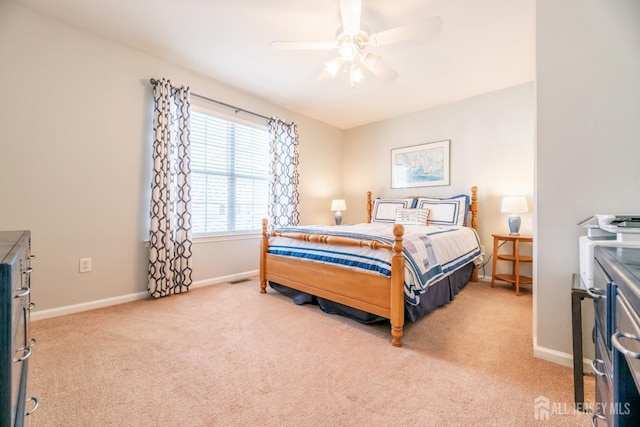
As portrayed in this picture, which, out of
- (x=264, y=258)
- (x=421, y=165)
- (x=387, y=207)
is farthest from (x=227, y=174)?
(x=421, y=165)

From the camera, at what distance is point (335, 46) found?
6.75 feet

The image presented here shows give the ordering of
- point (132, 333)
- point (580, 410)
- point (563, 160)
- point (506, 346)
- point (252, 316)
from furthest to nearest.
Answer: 1. point (252, 316)
2. point (132, 333)
3. point (506, 346)
4. point (563, 160)
5. point (580, 410)

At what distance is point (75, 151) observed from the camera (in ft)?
7.65

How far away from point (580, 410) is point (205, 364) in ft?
6.37

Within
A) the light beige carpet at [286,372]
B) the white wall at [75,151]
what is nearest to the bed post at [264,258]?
the light beige carpet at [286,372]

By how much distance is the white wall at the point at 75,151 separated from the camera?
2.08 meters

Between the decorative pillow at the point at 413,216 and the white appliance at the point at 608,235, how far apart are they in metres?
2.23

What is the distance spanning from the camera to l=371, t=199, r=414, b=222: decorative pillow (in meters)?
4.00

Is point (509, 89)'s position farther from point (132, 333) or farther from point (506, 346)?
point (132, 333)

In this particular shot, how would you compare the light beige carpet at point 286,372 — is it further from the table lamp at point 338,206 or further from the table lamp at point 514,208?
the table lamp at point 338,206

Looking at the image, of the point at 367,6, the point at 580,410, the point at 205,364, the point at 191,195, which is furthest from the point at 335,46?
the point at 580,410

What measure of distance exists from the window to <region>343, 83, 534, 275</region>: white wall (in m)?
2.14

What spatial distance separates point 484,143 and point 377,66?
2.19 m

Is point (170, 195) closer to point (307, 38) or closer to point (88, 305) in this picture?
point (88, 305)
